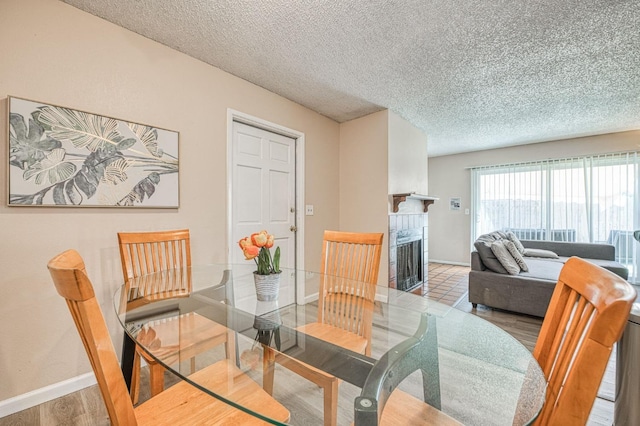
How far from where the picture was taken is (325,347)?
1092 millimetres

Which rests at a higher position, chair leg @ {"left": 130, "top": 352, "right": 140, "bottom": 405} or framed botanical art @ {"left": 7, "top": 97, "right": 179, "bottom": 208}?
framed botanical art @ {"left": 7, "top": 97, "right": 179, "bottom": 208}

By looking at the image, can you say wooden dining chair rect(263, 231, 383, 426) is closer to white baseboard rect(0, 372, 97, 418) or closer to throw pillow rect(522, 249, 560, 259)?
white baseboard rect(0, 372, 97, 418)

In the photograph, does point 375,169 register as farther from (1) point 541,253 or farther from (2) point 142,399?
(2) point 142,399

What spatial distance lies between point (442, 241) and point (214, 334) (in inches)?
233

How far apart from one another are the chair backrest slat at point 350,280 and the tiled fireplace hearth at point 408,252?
169cm

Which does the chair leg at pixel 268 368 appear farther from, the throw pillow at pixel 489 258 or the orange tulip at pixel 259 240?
the throw pillow at pixel 489 258

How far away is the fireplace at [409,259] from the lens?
3694 mm

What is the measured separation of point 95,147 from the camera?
182cm

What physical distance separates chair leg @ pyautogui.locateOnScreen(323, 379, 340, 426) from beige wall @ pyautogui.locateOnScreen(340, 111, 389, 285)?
8.33 ft

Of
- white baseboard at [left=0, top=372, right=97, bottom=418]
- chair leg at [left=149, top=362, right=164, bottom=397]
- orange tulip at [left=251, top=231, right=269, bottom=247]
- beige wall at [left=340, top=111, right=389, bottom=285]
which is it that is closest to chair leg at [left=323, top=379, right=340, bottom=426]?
orange tulip at [left=251, top=231, right=269, bottom=247]

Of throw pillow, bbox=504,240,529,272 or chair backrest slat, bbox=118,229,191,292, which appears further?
throw pillow, bbox=504,240,529,272

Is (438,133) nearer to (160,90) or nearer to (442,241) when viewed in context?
(442,241)

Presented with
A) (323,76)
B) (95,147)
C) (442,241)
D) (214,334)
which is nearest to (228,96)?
(323,76)

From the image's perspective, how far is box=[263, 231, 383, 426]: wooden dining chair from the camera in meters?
1.00
